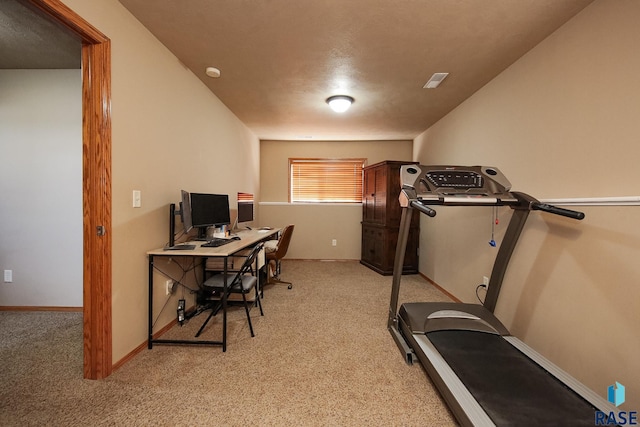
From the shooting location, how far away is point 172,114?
7.75 feet

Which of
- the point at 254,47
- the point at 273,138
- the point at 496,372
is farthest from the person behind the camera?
the point at 273,138

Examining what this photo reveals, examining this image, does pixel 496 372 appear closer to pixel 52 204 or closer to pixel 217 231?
pixel 217 231

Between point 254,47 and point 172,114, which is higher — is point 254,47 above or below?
above

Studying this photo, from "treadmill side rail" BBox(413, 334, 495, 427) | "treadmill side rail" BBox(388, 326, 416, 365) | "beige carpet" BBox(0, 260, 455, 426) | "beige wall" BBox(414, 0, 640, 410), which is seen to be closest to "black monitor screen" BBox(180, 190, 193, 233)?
"beige carpet" BBox(0, 260, 455, 426)

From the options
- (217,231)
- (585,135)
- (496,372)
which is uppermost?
(585,135)

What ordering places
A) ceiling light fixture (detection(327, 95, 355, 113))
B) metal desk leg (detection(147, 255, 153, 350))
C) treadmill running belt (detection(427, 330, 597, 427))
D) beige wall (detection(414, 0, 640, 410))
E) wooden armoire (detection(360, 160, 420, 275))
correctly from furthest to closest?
wooden armoire (detection(360, 160, 420, 275)) < ceiling light fixture (detection(327, 95, 355, 113)) < metal desk leg (detection(147, 255, 153, 350)) < beige wall (detection(414, 0, 640, 410)) < treadmill running belt (detection(427, 330, 597, 427))

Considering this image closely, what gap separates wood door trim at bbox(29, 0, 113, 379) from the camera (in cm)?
164

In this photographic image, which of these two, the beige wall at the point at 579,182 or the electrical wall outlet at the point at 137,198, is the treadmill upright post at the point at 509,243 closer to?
the beige wall at the point at 579,182

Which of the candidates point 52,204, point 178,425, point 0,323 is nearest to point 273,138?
point 52,204

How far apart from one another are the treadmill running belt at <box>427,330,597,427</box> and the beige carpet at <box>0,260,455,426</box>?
254mm

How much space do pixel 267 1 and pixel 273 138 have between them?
356 cm

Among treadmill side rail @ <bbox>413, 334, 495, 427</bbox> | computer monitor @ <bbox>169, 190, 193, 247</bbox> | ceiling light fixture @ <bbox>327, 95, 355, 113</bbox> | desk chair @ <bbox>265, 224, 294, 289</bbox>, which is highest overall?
ceiling light fixture @ <bbox>327, 95, 355, 113</bbox>

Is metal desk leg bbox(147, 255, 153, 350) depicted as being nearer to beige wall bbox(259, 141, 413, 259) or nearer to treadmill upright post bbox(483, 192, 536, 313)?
treadmill upright post bbox(483, 192, 536, 313)

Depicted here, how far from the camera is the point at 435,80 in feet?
8.86
